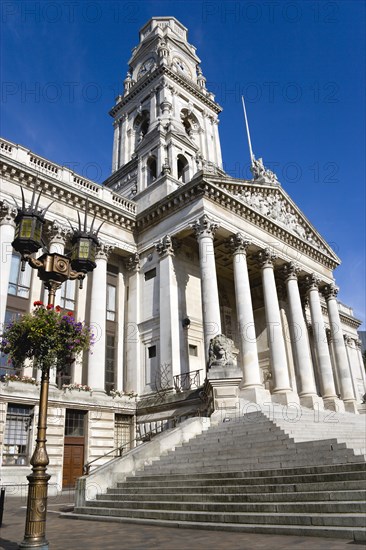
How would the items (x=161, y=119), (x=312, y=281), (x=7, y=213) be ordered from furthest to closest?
1. (x=161, y=119)
2. (x=312, y=281)
3. (x=7, y=213)

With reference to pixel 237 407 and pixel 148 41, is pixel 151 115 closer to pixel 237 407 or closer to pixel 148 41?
pixel 148 41

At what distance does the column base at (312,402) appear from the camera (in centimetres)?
2993

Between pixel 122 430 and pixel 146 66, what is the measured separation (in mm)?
44977

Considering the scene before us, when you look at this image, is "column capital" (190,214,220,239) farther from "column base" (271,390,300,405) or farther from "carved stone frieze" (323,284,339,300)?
"carved stone frieze" (323,284,339,300)

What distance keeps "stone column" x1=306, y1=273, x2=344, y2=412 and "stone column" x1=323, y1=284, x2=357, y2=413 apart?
2.01 metres

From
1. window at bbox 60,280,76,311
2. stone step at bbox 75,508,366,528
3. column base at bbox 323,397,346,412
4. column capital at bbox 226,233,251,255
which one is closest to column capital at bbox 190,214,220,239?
column capital at bbox 226,233,251,255

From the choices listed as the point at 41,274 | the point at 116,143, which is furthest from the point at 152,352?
the point at 116,143

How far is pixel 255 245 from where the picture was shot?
31.7m

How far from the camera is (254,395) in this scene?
24328 mm

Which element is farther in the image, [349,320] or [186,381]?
[349,320]

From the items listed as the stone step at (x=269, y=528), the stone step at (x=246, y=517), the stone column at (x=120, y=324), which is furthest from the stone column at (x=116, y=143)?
the stone step at (x=269, y=528)

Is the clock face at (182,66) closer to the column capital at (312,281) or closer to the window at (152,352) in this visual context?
the column capital at (312,281)

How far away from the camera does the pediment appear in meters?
31.9

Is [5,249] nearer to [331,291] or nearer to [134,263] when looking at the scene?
[134,263]
